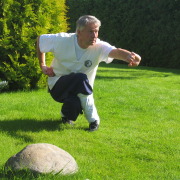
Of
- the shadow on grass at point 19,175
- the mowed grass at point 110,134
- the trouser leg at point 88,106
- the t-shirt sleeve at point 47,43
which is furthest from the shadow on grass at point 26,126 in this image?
the shadow on grass at point 19,175

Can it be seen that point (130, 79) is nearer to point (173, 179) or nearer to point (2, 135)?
point (2, 135)

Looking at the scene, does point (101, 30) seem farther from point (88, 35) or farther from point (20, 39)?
point (88, 35)

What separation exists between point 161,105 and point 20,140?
3297mm

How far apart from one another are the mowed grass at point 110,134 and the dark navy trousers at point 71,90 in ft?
0.82

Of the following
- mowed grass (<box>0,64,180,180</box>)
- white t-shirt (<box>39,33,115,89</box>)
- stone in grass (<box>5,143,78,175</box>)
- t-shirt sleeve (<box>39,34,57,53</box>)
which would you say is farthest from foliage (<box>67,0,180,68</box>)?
stone in grass (<box>5,143,78,175</box>)

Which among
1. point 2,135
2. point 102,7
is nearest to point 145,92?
point 2,135

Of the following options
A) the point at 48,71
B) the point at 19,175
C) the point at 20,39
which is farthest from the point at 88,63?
the point at 20,39

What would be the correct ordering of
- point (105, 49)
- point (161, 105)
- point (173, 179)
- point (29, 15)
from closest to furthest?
point (173, 179)
point (105, 49)
point (161, 105)
point (29, 15)

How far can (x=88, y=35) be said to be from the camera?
4.61 metres

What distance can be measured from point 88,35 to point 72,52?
1.28 ft

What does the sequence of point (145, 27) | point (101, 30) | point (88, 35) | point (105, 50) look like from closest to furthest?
point (88, 35)
point (105, 50)
point (145, 27)
point (101, 30)

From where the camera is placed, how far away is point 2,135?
4484 millimetres

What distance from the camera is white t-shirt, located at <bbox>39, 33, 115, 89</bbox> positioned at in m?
4.85

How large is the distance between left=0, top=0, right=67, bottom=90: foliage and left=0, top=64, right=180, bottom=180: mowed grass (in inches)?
15.8
